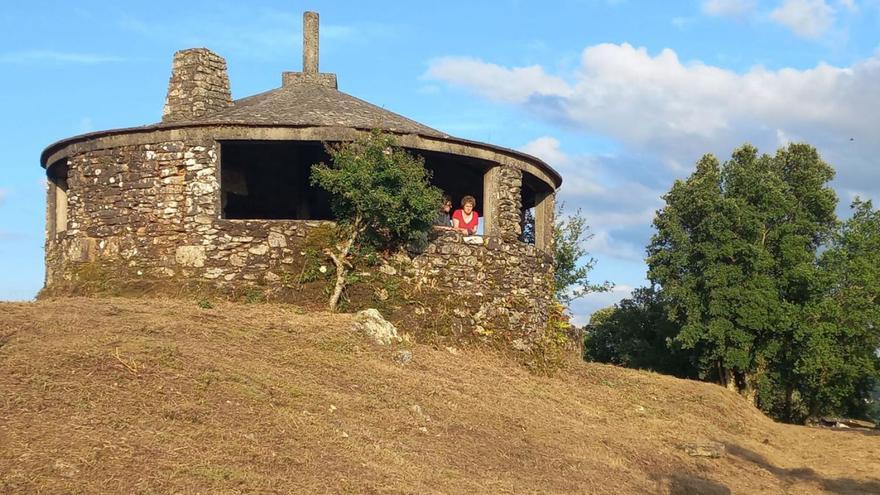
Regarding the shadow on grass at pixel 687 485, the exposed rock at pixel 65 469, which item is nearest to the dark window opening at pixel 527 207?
the shadow on grass at pixel 687 485

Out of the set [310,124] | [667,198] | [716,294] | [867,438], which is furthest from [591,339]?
[310,124]

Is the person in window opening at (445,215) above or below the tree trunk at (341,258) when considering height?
above

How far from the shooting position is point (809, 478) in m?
16.0

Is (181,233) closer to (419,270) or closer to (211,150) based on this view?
(211,150)

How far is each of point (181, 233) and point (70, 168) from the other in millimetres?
2778

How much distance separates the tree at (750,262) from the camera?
2612 centimetres

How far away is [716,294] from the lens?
86.7 feet

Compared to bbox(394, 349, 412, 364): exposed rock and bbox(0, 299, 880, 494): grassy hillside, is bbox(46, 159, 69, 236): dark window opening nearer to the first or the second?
bbox(0, 299, 880, 494): grassy hillside

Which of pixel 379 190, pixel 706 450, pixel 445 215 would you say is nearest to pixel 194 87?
pixel 379 190

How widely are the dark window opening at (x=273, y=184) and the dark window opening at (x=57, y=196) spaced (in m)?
2.90

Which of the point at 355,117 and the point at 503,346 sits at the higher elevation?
the point at 355,117

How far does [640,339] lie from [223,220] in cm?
1885

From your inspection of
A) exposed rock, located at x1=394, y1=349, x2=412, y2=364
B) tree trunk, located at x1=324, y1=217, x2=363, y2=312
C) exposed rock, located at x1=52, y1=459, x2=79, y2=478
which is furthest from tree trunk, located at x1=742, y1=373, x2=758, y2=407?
exposed rock, located at x1=52, y1=459, x2=79, y2=478

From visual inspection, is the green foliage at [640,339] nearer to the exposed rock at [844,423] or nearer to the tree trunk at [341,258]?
the exposed rock at [844,423]
